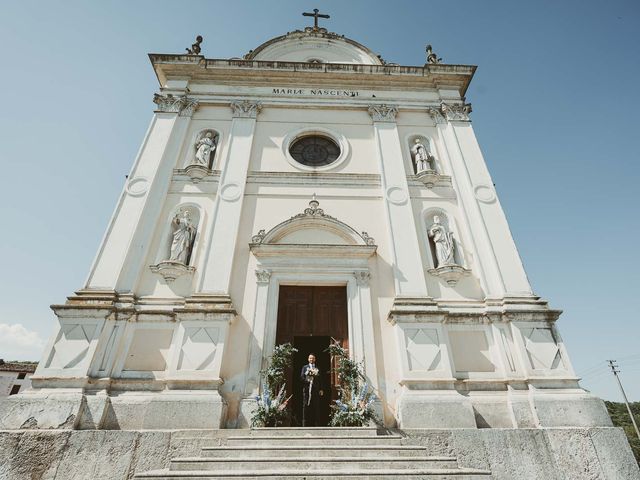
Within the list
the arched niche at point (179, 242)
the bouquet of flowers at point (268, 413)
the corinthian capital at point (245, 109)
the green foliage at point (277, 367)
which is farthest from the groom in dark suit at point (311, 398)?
the corinthian capital at point (245, 109)

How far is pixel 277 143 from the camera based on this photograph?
11945 mm

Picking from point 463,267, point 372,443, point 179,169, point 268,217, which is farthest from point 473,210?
point 179,169

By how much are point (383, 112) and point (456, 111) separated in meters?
2.62

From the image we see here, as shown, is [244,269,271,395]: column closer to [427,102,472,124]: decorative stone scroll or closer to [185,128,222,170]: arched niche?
[185,128,222,170]: arched niche

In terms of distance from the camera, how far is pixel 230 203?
33.7 ft

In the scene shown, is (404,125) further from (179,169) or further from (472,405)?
(472,405)

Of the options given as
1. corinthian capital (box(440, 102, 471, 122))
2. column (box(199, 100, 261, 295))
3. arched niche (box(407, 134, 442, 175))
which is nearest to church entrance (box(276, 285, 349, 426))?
column (box(199, 100, 261, 295))

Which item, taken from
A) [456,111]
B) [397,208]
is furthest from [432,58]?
[397,208]

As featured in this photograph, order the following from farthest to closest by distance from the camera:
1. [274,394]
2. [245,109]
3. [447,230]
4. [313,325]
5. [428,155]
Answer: [245,109] → [428,155] → [447,230] → [313,325] → [274,394]

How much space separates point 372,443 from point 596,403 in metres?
4.89

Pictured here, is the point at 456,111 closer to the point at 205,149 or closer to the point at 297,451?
the point at 205,149

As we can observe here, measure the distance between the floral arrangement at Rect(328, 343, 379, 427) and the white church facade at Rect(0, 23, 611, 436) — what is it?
37 centimetres

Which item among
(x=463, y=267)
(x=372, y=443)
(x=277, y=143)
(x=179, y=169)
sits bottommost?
(x=372, y=443)

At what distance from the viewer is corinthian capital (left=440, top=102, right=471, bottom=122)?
1246 cm
